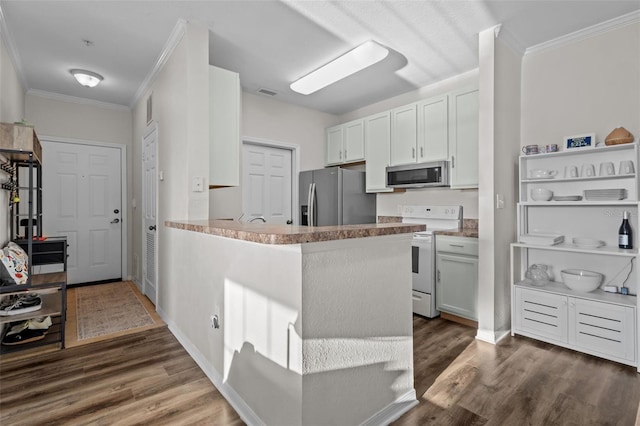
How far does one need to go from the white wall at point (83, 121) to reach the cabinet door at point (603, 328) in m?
5.07

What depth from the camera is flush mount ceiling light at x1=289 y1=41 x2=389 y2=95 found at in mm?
2818

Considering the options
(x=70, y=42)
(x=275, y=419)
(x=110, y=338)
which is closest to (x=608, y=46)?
(x=275, y=419)

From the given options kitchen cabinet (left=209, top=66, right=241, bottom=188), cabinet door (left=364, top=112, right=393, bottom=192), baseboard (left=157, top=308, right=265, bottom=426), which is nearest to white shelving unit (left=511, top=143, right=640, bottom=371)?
cabinet door (left=364, top=112, right=393, bottom=192)

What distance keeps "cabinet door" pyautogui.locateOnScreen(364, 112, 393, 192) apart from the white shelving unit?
1.52m

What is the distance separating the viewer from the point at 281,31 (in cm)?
267

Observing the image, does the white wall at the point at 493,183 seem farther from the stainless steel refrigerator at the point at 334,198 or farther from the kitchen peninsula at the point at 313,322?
the stainless steel refrigerator at the point at 334,198

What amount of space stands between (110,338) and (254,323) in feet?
6.03

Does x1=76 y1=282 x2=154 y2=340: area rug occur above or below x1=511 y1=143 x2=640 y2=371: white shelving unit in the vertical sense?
below

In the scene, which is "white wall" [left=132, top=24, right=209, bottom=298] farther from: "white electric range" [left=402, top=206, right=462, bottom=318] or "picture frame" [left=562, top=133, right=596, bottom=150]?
"picture frame" [left=562, top=133, right=596, bottom=150]

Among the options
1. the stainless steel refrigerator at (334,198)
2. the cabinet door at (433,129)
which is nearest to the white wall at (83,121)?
the stainless steel refrigerator at (334,198)

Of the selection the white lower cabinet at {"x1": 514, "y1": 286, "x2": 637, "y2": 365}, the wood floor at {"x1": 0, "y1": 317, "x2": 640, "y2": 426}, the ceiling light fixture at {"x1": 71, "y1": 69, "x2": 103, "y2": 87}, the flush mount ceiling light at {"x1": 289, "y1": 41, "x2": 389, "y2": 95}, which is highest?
the ceiling light fixture at {"x1": 71, "y1": 69, "x2": 103, "y2": 87}

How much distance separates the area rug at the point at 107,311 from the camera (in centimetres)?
288

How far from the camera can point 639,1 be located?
7.54ft

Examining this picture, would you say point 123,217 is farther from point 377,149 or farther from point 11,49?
point 377,149
